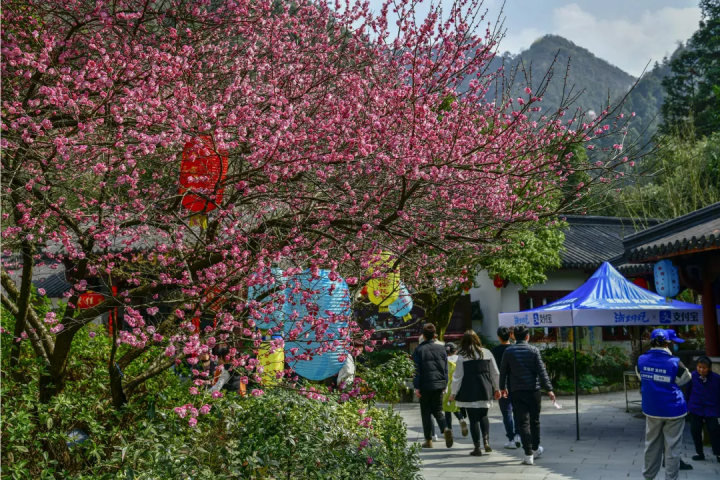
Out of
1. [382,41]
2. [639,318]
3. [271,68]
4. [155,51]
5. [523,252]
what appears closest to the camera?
[155,51]

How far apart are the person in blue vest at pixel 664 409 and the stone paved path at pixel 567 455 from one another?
2.26 feet

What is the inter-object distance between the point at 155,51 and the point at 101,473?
3184mm

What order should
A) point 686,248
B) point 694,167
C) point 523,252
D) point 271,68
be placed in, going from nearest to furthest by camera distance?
point 271,68 → point 686,248 → point 523,252 → point 694,167

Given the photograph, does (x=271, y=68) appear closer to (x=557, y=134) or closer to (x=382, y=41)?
(x=382, y=41)

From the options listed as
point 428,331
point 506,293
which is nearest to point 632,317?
point 428,331

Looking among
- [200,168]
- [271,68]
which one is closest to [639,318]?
[271,68]

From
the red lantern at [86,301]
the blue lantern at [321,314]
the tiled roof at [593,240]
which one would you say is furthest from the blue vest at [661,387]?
the tiled roof at [593,240]

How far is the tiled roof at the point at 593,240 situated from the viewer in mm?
23998

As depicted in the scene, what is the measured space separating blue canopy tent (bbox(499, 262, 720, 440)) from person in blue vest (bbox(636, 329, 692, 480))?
121 inches

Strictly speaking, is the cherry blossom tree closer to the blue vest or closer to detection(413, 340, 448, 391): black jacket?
the blue vest

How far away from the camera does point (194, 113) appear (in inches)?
193

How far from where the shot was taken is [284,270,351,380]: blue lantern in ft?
16.9

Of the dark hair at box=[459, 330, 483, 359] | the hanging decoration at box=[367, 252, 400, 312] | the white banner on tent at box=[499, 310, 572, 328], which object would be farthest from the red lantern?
the white banner on tent at box=[499, 310, 572, 328]

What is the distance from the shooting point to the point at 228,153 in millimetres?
5070
